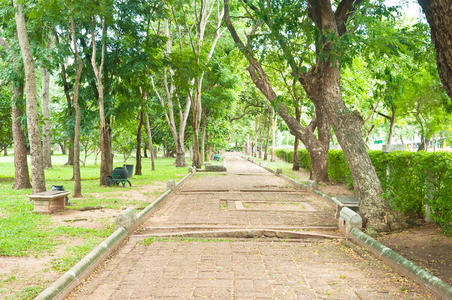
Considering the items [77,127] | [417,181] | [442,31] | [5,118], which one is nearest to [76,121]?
[77,127]

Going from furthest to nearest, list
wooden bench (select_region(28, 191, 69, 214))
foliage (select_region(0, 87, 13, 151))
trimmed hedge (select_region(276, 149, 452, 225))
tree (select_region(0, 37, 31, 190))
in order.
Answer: foliage (select_region(0, 87, 13, 151)) < tree (select_region(0, 37, 31, 190)) < wooden bench (select_region(28, 191, 69, 214)) < trimmed hedge (select_region(276, 149, 452, 225))

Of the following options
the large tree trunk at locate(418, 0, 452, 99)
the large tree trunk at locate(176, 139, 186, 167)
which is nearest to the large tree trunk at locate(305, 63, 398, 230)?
the large tree trunk at locate(418, 0, 452, 99)

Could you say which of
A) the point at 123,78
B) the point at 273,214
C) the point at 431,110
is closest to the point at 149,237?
the point at 273,214

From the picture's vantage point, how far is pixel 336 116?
8242mm

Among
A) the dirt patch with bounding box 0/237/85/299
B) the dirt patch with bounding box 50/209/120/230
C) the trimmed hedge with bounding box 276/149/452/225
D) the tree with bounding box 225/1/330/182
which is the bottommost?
the dirt patch with bounding box 50/209/120/230

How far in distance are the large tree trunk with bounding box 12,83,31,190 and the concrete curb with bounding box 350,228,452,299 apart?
11794 millimetres

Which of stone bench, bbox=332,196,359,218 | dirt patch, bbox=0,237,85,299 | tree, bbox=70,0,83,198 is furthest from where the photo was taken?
tree, bbox=70,0,83,198

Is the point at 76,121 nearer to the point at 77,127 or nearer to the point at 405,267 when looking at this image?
the point at 77,127

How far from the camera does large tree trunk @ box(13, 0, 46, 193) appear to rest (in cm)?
974

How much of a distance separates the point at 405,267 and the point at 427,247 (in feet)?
4.61

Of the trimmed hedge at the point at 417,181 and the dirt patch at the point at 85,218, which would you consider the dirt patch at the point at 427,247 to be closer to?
the trimmed hedge at the point at 417,181

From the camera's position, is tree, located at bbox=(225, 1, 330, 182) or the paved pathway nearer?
the paved pathway

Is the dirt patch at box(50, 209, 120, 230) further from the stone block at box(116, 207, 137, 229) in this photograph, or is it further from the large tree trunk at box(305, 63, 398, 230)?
the large tree trunk at box(305, 63, 398, 230)

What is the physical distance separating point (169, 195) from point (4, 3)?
8334mm
